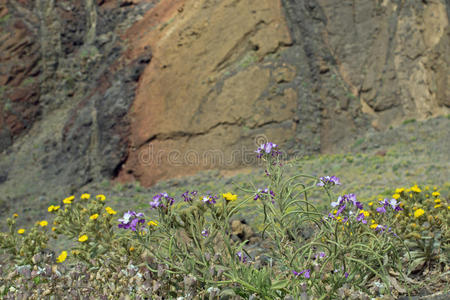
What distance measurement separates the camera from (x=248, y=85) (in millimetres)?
11094

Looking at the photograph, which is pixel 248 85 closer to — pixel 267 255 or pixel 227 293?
pixel 267 255

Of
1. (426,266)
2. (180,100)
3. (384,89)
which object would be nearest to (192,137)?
(180,100)

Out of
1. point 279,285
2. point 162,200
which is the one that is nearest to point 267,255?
point 279,285

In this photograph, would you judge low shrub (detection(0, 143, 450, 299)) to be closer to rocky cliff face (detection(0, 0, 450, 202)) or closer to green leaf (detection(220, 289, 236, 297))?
green leaf (detection(220, 289, 236, 297))

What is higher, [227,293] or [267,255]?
[227,293]

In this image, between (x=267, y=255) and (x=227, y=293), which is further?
(x=267, y=255)

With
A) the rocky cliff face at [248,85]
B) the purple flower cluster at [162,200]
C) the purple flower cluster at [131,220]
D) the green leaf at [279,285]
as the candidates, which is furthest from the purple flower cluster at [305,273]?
the rocky cliff face at [248,85]

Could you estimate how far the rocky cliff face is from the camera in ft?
36.3

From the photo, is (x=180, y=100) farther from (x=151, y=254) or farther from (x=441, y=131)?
(x=151, y=254)

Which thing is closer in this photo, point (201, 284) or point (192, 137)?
point (201, 284)

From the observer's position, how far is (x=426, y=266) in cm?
351

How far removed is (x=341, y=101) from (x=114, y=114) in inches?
229

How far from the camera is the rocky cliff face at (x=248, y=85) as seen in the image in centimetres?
1108

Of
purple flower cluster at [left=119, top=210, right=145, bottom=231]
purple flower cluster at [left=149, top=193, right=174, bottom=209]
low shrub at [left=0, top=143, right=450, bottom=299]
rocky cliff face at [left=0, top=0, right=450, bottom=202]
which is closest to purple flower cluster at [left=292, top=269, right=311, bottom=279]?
low shrub at [left=0, top=143, right=450, bottom=299]
